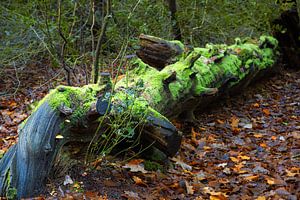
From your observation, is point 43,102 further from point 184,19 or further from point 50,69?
point 184,19

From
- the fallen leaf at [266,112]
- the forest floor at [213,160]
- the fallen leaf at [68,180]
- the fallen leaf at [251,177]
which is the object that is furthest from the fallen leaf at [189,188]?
the fallen leaf at [266,112]

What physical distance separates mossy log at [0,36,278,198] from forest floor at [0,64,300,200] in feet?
0.81

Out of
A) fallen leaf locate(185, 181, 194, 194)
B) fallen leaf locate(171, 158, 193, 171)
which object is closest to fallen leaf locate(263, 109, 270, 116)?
fallen leaf locate(171, 158, 193, 171)

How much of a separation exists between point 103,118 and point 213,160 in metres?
1.87

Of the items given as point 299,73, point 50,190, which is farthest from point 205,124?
point 299,73

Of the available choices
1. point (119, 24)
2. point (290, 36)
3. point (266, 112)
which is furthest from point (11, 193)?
point (290, 36)

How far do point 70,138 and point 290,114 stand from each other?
4699 mm

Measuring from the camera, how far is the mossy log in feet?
11.8

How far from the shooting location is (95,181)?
3916 mm

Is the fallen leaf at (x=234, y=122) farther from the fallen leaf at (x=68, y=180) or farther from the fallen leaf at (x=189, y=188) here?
the fallen leaf at (x=68, y=180)

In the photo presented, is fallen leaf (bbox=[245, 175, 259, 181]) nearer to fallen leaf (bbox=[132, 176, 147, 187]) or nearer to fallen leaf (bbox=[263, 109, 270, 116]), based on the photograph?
fallen leaf (bbox=[132, 176, 147, 187])

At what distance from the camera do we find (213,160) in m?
5.23

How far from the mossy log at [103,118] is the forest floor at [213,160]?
0.81 ft

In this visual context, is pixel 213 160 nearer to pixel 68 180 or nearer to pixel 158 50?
pixel 68 180
